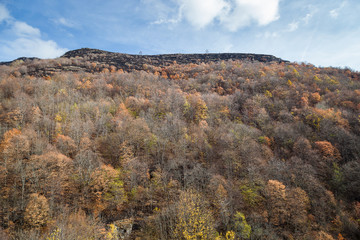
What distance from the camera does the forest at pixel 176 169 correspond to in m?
28.1

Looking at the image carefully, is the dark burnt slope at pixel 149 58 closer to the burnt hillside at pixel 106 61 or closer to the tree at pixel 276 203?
the burnt hillside at pixel 106 61

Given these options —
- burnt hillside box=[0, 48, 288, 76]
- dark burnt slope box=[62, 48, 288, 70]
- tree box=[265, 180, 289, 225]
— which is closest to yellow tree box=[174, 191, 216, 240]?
tree box=[265, 180, 289, 225]

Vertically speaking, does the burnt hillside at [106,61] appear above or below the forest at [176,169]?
above

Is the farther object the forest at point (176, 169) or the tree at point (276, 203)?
the tree at point (276, 203)

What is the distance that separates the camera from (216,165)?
44875 millimetres

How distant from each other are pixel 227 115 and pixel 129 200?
50.6 m

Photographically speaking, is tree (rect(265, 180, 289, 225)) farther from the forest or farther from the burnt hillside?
the burnt hillside

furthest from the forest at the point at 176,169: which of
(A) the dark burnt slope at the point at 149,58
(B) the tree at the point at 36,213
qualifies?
(A) the dark burnt slope at the point at 149,58

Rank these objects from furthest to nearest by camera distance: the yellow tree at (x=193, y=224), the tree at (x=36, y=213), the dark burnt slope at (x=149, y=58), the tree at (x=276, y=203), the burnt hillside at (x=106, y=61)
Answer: the dark burnt slope at (x=149, y=58), the burnt hillside at (x=106, y=61), the tree at (x=276, y=203), the tree at (x=36, y=213), the yellow tree at (x=193, y=224)

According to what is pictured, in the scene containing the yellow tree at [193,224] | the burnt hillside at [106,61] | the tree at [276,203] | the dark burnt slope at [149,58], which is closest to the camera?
the yellow tree at [193,224]

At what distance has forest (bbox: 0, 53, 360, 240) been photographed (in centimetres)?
2809

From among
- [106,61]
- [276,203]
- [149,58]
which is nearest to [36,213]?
[276,203]

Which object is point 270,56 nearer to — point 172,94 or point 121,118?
point 172,94

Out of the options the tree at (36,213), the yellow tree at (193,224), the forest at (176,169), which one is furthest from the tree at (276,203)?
the tree at (36,213)
